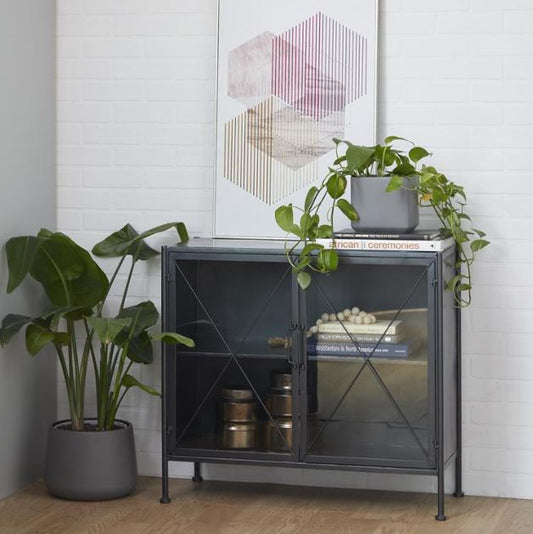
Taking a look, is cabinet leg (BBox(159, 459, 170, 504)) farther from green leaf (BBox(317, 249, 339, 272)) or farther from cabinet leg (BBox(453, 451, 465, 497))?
cabinet leg (BBox(453, 451, 465, 497))

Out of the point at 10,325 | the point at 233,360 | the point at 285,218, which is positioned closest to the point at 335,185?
the point at 285,218

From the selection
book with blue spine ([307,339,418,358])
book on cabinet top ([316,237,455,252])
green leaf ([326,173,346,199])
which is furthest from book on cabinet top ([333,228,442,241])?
book with blue spine ([307,339,418,358])

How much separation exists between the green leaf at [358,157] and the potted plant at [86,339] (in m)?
0.74

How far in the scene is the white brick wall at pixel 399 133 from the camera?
13.5ft

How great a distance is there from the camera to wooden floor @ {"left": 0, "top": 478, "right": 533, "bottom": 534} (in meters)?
3.80

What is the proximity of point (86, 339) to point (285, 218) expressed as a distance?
0.94m

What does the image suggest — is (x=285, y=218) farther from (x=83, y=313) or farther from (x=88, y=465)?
(x=88, y=465)

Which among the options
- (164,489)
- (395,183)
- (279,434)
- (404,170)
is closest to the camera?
(395,183)

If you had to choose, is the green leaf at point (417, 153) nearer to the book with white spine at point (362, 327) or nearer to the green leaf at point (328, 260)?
the green leaf at point (328, 260)

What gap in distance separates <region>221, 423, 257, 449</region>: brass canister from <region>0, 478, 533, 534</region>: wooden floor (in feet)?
0.74

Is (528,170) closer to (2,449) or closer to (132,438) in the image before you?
(132,438)

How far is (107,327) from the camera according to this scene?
153 inches

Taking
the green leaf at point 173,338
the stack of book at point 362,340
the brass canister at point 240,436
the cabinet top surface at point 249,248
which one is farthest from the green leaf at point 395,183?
the brass canister at point 240,436

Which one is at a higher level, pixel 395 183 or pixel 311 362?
pixel 395 183
